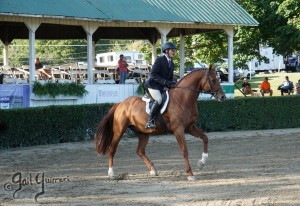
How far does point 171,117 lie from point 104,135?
5.16 ft

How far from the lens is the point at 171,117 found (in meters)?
12.8

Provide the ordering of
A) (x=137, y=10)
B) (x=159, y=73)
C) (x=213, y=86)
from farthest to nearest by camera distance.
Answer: (x=137, y=10), (x=213, y=86), (x=159, y=73)

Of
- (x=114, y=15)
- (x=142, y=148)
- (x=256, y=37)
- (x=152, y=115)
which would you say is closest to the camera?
(x=152, y=115)

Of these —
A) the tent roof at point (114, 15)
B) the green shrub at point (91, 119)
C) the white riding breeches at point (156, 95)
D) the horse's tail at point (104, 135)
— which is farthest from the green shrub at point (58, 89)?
the white riding breeches at point (156, 95)

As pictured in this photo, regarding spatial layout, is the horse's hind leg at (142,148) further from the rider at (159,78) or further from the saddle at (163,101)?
the saddle at (163,101)

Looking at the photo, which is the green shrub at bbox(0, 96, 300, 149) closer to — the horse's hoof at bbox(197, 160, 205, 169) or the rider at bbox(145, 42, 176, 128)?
the rider at bbox(145, 42, 176, 128)

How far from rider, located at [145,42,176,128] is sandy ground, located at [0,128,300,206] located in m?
1.31

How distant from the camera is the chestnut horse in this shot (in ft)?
41.8

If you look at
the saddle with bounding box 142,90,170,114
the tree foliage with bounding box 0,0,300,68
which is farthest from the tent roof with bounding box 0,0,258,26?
the saddle with bounding box 142,90,170,114

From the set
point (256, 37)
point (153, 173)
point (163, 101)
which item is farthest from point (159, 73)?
point (256, 37)

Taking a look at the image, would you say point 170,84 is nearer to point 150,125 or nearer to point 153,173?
point 150,125

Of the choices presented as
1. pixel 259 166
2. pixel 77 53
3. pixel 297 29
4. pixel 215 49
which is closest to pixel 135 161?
pixel 259 166

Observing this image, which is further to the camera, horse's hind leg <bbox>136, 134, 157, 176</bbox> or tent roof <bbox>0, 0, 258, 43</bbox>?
tent roof <bbox>0, 0, 258, 43</bbox>

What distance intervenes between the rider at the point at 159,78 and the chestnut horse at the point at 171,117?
5.7 inches
